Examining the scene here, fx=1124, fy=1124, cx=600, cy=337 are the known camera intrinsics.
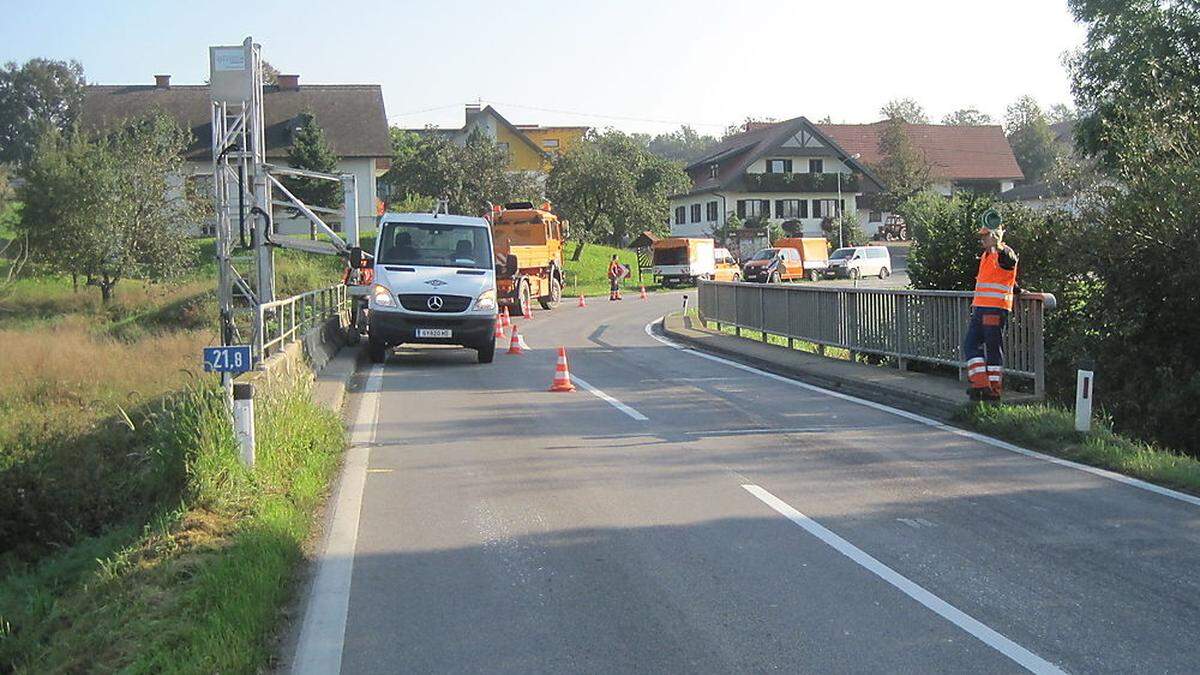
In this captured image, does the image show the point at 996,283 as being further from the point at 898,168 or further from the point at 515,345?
the point at 898,168

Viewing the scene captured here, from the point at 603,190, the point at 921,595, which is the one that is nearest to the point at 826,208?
the point at 603,190

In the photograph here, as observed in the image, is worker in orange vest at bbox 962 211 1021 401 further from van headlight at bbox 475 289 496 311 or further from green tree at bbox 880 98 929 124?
green tree at bbox 880 98 929 124

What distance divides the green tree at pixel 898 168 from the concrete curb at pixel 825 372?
194ft

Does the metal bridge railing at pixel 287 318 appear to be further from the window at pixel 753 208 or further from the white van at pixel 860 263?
the window at pixel 753 208

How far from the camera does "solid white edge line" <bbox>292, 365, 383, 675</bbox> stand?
5.20 metres

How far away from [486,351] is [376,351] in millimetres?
1813

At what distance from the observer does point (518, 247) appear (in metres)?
34.5

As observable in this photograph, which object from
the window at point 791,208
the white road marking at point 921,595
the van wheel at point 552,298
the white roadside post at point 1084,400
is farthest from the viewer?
the window at point 791,208

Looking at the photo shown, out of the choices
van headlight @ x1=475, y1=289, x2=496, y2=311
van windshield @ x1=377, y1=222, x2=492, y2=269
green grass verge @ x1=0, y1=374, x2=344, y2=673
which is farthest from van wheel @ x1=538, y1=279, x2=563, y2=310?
green grass verge @ x1=0, y1=374, x2=344, y2=673

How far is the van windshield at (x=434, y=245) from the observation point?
18.5 meters

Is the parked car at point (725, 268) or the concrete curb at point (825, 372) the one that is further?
the parked car at point (725, 268)

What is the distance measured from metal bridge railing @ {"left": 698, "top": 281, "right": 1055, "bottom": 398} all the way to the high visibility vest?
1.26ft

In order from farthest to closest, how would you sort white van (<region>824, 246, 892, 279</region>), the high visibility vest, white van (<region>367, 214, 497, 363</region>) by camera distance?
white van (<region>824, 246, 892, 279</region>) < white van (<region>367, 214, 497, 363</region>) < the high visibility vest

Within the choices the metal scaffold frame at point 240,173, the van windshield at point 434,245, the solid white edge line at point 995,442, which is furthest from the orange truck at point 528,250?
the solid white edge line at point 995,442
